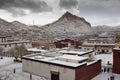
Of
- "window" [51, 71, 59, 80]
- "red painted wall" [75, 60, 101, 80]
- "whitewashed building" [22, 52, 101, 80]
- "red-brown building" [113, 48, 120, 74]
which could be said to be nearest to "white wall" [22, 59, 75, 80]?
"whitewashed building" [22, 52, 101, 80]

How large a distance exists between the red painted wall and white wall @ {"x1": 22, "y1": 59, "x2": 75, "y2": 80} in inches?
41.3

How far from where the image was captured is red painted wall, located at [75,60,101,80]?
25.2 m

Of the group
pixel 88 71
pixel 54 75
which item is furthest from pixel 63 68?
pixel 88 71

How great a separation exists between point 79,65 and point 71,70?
135 centimetres

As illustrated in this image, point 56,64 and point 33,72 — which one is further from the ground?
point 56,64

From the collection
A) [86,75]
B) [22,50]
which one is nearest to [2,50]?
[22,50]

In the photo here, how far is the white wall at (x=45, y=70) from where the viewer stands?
2522 cm

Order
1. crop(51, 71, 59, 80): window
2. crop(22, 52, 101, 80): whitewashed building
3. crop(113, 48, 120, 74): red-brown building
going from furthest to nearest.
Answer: crop(113, 48, 120, 74): red-brown building
crop(51, 71, 59, 80): window
crop(22, 52, 101, 80): whitewashed building

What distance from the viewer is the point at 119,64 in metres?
29.8

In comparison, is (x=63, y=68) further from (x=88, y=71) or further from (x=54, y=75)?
(x=88, y=71)

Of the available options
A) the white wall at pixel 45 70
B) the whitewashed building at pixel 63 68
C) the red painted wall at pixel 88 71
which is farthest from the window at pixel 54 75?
the red painted wall at pixel 88 71

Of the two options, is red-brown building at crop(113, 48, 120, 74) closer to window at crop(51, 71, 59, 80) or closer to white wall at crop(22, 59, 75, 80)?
Answer: white wall at crop(22, 59, 75, 80)

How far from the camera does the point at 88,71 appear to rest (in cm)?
2761

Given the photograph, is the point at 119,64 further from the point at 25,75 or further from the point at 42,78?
the point at 25,75
